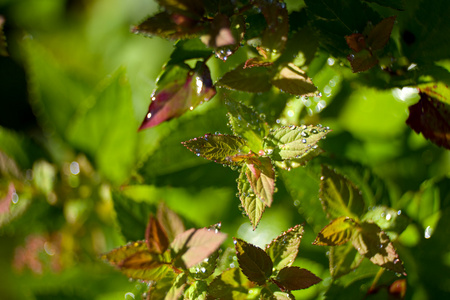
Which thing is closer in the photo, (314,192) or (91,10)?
(314,192)

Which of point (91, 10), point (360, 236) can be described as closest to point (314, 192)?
point (360, 236)

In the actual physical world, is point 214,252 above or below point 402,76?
below

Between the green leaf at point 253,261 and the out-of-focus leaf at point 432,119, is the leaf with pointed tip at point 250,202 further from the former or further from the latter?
the out-of-focus leaf at point 432,119

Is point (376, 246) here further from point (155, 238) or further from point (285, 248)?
point (155, 238)

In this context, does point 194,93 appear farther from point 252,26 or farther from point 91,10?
point 91,10

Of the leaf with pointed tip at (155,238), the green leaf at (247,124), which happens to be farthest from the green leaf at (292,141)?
the leaf with pointed tip at (155,238)
